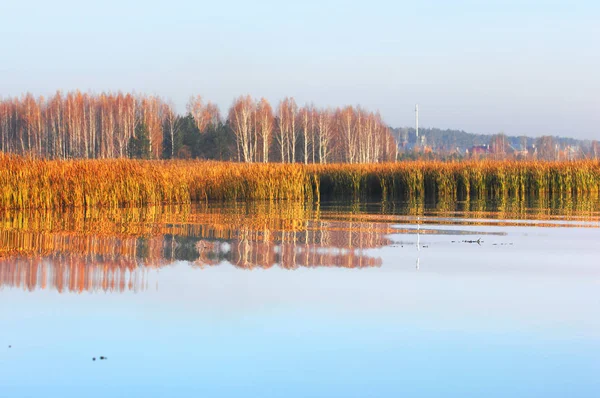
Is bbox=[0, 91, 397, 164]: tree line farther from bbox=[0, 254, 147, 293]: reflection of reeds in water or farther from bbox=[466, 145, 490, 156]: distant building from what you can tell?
bbox=[0, 254, 147, 293]: reflection of reeds in water

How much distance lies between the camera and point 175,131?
63625 mm

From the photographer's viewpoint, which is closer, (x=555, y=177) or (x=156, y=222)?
(x=156, y=222)

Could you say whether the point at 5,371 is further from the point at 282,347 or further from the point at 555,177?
the point at 555,177

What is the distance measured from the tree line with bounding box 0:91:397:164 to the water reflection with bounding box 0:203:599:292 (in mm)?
42241

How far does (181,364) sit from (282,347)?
59cm

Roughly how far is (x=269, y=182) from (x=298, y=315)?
14.8 m

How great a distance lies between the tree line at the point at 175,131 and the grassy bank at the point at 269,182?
117ft

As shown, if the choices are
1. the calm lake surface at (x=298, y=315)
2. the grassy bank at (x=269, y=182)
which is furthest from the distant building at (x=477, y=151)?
the calm lake surface at (x=298, y=315)

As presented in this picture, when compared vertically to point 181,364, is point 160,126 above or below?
above

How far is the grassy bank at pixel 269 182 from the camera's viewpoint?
14961 mm

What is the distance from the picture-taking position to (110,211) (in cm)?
1463

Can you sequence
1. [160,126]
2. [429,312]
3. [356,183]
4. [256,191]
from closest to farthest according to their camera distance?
[429,312] → [256,191] → [356,183] → [160,126]

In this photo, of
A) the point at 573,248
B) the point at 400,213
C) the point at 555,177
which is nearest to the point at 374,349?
the point at 573,248

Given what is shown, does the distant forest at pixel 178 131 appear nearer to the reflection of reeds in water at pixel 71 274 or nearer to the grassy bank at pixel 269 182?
the grassy bank at pixel 269 182
